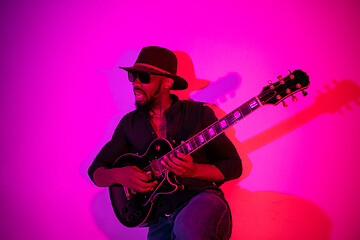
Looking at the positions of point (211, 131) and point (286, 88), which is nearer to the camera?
point (286, 88)

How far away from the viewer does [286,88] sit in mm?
1572

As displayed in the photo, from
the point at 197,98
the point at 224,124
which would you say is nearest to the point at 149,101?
the point at 197,98

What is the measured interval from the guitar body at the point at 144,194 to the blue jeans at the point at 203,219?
176 millimetres

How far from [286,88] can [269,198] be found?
3.45 ft

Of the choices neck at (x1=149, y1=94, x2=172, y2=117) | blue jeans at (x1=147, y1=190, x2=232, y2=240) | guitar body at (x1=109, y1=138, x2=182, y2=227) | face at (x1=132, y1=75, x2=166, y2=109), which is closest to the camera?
blue jeans at (x1=147, y1=190, x2=232, y2=240)

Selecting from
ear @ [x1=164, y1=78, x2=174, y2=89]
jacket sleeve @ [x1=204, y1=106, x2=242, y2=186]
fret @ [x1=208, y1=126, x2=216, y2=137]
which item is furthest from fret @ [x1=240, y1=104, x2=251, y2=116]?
ear @ [x1=164, y1=78, x2=174, y2=89]

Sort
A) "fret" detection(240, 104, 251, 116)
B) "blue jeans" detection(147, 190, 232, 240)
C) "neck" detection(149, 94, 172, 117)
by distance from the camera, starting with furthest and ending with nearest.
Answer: "neck" detection(149, 94, 172, 117) → "fret" detection(240, 104, 251, 116) → "blue jeans" detection(147, 190, 232, 240)

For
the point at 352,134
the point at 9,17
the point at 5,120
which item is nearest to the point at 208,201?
the point at 352,134

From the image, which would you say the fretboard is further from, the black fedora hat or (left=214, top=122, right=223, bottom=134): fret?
the black fedora hat

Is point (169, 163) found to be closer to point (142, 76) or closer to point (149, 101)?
point (149, 101)

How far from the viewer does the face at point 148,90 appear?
207 cm

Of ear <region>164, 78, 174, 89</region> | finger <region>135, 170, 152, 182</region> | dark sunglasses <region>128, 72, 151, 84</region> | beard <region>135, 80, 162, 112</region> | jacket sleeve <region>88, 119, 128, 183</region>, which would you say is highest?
dark sunglasses <region>128, 72, 151, 84</region>

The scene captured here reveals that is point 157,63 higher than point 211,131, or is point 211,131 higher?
point 157,63

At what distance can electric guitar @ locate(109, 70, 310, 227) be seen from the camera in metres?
1.60
